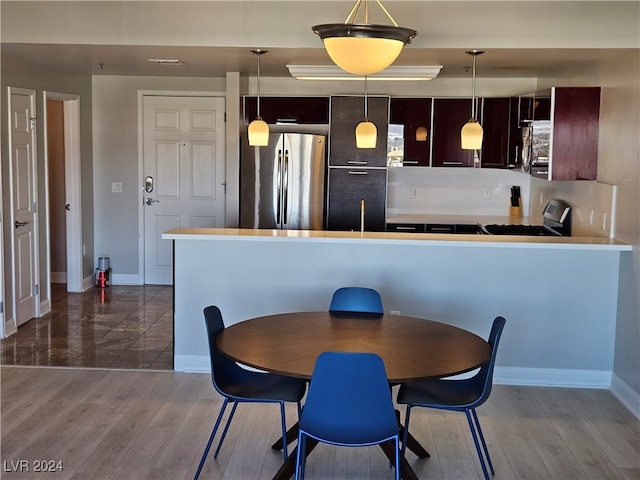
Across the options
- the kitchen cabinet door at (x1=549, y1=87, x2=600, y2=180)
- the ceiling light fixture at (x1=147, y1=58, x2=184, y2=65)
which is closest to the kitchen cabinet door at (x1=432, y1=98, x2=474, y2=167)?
the kitchen cabinet door at (x1=549, y1=87, x2=600, y2=180)

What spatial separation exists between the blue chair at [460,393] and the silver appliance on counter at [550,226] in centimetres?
273

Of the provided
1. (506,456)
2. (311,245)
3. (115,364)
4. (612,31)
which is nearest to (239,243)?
(311,245)

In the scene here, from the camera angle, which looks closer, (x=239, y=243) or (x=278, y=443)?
(x=278, y=443)

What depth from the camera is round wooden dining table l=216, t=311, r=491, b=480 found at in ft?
10.2

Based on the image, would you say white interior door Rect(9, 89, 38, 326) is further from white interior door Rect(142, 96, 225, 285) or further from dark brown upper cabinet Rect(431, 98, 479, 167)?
dark brown upper cabinet Rect(431, 98, 479, 167)

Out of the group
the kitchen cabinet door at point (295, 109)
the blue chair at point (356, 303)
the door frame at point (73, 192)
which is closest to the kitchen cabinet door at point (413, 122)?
the kitchen cabinet door at point (295, 109)

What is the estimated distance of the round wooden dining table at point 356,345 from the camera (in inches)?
122

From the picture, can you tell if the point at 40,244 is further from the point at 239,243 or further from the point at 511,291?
the point at 511,291

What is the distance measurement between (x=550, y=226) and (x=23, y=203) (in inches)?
178

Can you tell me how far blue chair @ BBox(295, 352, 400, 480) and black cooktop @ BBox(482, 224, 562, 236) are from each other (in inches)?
144

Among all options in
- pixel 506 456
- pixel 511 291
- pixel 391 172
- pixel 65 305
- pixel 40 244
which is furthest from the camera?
pixel 391 172

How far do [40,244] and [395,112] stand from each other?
141 inches

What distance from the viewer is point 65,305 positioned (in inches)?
285

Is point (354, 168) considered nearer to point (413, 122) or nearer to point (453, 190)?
point (413, 122)
